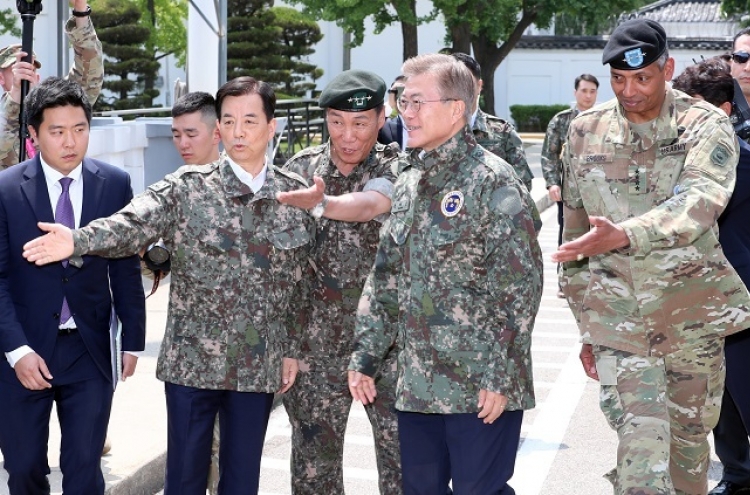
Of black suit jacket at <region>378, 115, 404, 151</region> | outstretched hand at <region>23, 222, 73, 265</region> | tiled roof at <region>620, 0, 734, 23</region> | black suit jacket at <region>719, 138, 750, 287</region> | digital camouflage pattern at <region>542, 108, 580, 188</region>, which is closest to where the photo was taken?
outstretched hand at <region>23, 222, 73, 265</region>

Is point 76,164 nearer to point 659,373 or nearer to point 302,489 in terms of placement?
point 302,489

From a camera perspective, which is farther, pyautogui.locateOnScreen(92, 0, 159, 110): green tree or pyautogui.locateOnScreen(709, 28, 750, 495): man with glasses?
pyautogui.locateOnScreen(92, 0, 159, 110): green tree

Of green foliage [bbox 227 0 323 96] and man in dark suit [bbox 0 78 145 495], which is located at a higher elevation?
green foliage [bbox 227 0 323 96]

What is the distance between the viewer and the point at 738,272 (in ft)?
19.3

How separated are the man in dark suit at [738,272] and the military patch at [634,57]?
130 centimetres

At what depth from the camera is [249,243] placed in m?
4.79

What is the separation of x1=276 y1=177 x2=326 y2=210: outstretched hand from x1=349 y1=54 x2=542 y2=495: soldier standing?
1.06 ft

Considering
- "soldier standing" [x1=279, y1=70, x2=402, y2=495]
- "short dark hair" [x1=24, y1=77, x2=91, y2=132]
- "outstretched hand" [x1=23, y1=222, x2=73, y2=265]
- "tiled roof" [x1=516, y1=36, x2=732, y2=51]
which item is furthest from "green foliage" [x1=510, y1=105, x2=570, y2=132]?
"outstretched hand" [x1=23, y1=222, x2=73, y2=265]

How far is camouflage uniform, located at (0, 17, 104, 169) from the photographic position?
6141 mm

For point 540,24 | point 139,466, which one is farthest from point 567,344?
point 540,24

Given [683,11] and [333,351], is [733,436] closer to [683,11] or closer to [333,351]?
[333,351]

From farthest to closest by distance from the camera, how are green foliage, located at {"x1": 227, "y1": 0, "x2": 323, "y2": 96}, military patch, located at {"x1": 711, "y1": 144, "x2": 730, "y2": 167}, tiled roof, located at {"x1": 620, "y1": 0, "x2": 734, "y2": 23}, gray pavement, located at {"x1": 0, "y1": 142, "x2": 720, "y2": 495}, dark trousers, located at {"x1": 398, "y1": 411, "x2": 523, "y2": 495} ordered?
tiled roof, located at {"x1": 620, "y1": 0, "x2": 734, "y2": 23}, green foliage, located at {"x1": 227, "y1": 0, "x2": 323, "y2": 96}, gray pavement, located at {"x1": 0, "y1": 142, "x2": 720, "y2": 495}, military patch, located at {"x1": 711, "y1": 144, "x2": 730, "y2": 167}, dark trousers, located at {"x1": 398, "y1": 411, "x2": 523, "y2": 495}

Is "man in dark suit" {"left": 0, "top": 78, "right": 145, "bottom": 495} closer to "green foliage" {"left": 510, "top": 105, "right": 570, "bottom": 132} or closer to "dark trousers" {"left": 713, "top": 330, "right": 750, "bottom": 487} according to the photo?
"dark trousers" {"left": 713, "top": 330, "right": 750, "bottom": 487}

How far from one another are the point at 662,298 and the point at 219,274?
171 centimetres
